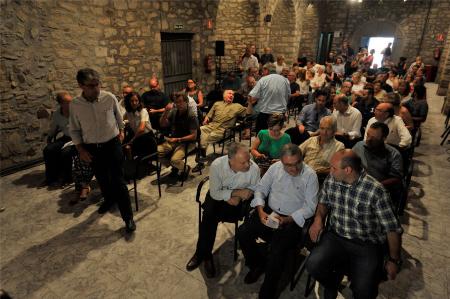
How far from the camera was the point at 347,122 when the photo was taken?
4215 millimetres

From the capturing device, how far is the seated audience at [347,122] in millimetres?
4070

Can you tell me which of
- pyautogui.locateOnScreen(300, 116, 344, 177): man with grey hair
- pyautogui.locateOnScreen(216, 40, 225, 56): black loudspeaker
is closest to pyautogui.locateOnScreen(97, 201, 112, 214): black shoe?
pyautogui.locateOnScreen(300, 116, 344, 177): man with grey hair

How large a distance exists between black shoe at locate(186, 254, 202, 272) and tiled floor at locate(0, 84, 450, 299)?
2.5 inches

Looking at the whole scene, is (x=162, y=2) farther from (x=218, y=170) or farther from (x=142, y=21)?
(x=218, y=170)

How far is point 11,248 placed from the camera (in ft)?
9.93

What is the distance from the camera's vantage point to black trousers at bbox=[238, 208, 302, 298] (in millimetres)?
2305

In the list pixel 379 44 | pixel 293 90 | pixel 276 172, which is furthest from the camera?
pixel 379 44

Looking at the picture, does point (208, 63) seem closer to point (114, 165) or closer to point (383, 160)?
point (114, 165)

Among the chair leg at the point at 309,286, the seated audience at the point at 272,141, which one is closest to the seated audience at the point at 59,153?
the seated audience at the point at 272,141

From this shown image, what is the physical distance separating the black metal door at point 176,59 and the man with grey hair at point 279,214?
558cm

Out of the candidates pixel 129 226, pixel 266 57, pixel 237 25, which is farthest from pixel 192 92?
pixel 237 25

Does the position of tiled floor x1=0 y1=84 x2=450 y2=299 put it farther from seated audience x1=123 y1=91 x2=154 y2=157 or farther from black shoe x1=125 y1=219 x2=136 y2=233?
seated audience x1=123 y1=91 x2=154 y2=157

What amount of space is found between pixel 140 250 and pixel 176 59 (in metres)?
5.73

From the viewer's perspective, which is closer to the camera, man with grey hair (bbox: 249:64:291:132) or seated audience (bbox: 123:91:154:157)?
seated audience (bbox: 123:91:154:157)
